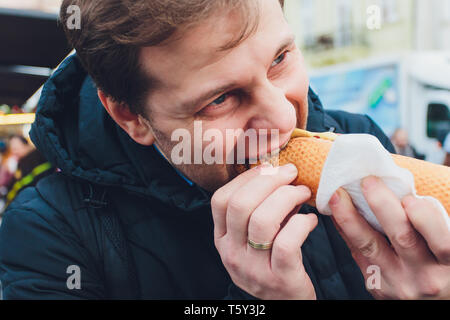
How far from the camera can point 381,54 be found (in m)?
12.8

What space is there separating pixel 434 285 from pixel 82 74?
1.68 metres

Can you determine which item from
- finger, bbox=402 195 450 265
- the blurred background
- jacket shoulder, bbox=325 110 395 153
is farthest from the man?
the blurred background

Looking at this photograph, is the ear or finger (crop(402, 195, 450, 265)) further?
the ear

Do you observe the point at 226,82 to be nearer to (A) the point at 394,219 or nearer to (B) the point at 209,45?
(B) the point at 209,45

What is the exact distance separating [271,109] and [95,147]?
0.83 m

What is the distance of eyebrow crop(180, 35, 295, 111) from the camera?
4.07 feet

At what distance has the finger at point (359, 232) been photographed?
1.11 meters

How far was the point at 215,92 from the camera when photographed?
1.26 m

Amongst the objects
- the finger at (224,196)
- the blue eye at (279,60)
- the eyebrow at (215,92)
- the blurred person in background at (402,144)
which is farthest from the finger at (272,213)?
the blurred person in background at (402,144)

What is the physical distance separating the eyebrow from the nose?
0.09 metres

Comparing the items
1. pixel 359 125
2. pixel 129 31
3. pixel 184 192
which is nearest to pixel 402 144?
pixel 359 125

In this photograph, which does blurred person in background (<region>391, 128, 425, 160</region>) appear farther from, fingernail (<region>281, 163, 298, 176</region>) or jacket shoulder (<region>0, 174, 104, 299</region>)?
jacket shoulder (<region>0, 174, 104, 299</region>)

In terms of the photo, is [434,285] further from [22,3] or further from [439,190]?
[22,3]
